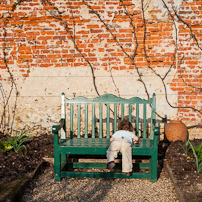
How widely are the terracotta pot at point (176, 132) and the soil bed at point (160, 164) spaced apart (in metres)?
0.16

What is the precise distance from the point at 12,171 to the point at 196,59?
3928 mm

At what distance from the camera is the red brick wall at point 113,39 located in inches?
202

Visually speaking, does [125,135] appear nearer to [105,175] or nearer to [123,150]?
[123,150]

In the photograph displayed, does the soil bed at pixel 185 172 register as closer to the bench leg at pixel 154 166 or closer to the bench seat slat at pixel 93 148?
the bench leg at pixel 154 166

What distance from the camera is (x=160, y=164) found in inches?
173

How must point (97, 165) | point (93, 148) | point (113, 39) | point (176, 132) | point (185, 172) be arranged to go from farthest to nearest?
point (113, 39)
point (176, 132)
point (97, 165)
point (185, 172)
point (93, 148)

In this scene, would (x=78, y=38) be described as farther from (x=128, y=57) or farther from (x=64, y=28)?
(x=128, y=57)

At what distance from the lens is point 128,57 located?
520cm

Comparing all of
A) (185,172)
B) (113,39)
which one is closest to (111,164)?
(185,172)

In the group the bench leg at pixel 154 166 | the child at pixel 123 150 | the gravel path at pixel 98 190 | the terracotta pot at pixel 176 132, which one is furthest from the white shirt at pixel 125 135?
the terracotta pot at pixel 176 132

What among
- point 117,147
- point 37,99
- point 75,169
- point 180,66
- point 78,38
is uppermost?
point 78,38

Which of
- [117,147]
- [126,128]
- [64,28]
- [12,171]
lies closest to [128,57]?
[64,28]

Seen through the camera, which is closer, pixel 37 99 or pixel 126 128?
pixel 126 128

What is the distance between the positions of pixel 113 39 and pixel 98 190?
295 cm
